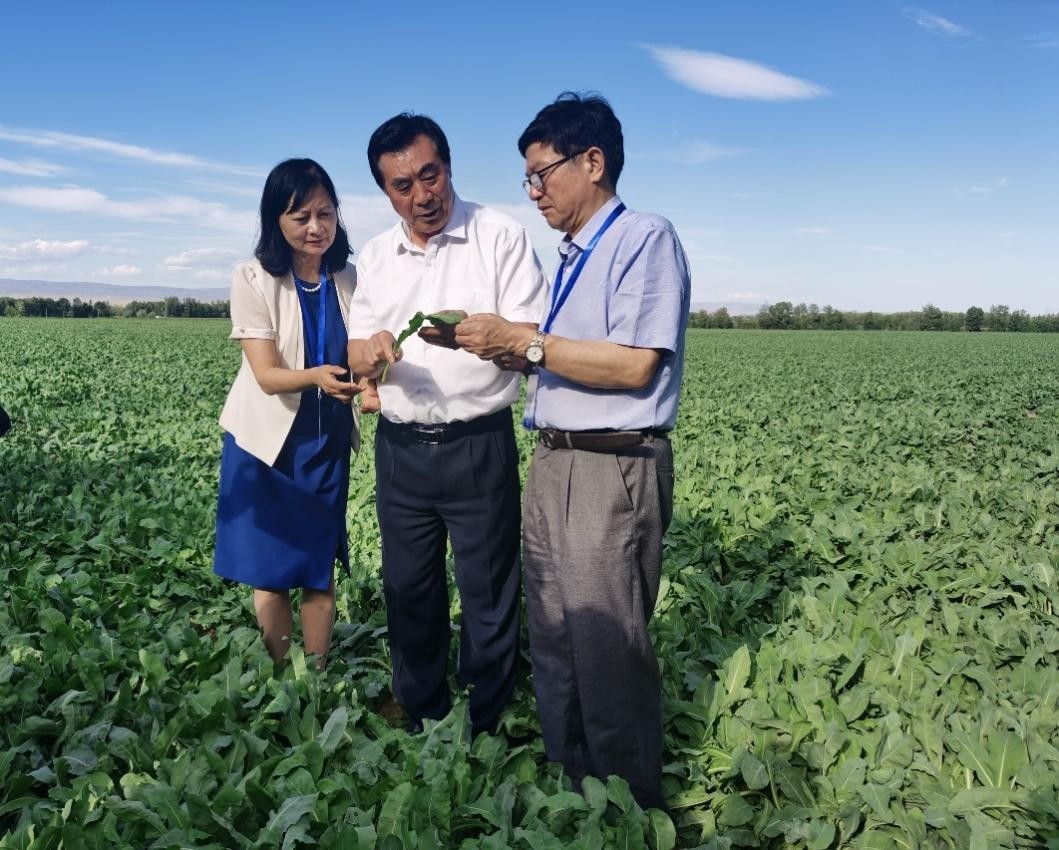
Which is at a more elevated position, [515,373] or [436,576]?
[515,373]

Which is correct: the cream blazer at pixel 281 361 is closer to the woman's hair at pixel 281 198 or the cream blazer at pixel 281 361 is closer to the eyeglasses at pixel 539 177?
the woman's hair at pixel 281 198

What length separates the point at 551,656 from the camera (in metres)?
2.70

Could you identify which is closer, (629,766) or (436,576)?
(629,766)

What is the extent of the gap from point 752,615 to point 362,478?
402cm

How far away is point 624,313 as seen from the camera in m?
2.38

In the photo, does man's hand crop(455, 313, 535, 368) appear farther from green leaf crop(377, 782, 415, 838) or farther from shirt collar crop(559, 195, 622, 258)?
green leaf crop(377, 782, 415, 838)

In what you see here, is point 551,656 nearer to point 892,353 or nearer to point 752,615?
point 752,615

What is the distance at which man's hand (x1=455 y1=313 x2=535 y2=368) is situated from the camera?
244 centimetres

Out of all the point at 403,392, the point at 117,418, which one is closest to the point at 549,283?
the point at 403,392

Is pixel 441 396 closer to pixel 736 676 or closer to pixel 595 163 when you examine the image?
pixel 595 163

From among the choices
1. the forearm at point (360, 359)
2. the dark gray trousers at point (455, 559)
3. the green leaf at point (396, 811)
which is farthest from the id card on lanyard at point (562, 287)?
the green leaf at point (396, 811)

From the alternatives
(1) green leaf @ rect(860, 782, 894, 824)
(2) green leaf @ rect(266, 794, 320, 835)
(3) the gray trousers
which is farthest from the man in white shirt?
(1) green leaf @ rect(860, 782, 894, 824)

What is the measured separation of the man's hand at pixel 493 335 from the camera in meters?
2.44

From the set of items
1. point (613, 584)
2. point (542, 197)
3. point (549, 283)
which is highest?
point (542, 197)
